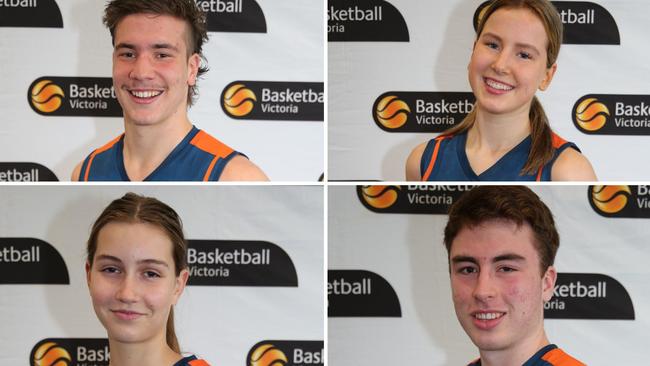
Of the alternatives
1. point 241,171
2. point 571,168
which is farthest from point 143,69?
point 571,168

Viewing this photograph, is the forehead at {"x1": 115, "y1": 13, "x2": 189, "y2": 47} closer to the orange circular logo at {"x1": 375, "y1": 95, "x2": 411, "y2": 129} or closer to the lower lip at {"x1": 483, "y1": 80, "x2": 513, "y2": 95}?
the orange circular logo at {"x1": 375, "y1": 95, "x2": 411, "y2": 129}

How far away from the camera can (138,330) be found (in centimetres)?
185

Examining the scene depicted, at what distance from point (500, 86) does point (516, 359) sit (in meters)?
0.63

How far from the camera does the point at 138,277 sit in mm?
1836

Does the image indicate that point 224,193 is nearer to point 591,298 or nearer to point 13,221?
point 13,221

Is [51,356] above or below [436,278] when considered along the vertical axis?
below

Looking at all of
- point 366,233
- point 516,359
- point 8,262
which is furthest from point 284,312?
point 8,262

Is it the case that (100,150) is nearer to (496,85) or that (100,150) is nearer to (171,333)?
(171,333)

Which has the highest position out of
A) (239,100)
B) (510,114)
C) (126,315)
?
(239,100)

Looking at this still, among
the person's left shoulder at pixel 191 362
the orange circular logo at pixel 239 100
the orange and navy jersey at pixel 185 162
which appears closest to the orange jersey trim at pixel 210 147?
the orange and navy jersey at pixel 185 162

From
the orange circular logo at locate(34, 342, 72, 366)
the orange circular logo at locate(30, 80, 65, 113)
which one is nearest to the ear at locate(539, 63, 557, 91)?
the orange circular logo at locate(30, 80, 65, 113)

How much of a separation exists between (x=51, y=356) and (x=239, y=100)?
2.65 feet

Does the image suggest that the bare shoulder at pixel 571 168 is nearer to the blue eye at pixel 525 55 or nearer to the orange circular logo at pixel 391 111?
the blue eye at pixel 525 55

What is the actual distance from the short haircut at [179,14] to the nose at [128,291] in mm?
445
